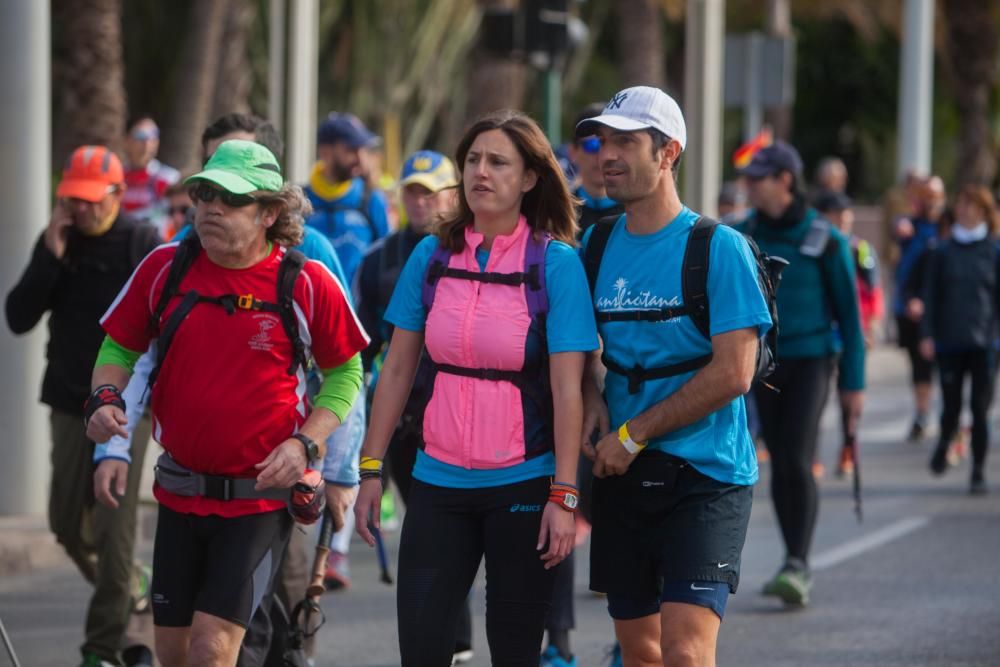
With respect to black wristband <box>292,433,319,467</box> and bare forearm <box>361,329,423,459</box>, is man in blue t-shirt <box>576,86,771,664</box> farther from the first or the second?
black wristband <box>292,433,319,467</box>

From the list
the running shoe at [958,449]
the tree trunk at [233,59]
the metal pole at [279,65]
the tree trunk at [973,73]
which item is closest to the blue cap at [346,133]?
the metal pole at [279,65]

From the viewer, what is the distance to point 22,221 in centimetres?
947

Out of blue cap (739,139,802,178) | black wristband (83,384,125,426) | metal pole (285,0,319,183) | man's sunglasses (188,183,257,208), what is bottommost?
black wristband (83,384,125,426)

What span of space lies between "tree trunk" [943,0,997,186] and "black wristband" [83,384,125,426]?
26.3 m

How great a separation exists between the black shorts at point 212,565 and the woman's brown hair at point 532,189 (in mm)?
960

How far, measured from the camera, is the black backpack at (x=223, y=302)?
17.0 ft

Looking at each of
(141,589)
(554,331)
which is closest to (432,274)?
(554,331)

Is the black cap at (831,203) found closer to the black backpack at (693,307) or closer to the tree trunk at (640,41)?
the black backpack at (693,307)

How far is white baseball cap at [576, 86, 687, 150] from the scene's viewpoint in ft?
16.3

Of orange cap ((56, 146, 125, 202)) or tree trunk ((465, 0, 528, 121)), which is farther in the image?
tree trunk ((465, 0, 528, 121))

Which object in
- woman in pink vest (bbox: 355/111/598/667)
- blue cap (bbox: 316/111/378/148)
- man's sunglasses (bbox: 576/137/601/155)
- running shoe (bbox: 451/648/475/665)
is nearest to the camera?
woman in pink vest (bbox: 355/111/598/667)

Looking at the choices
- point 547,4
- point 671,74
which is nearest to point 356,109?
point 671,74

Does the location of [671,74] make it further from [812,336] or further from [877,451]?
[812,336]

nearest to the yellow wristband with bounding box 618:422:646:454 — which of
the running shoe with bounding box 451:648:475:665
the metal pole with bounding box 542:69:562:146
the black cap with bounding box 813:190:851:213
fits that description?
the running shoe with bounding box 451:648:475:665
